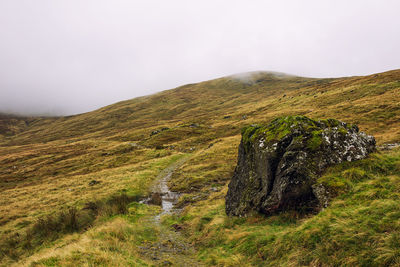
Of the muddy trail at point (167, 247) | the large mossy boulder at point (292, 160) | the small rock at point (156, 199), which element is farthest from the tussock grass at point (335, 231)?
the small rock at point (156, 199)

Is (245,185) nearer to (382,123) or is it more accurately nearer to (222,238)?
(222,238)

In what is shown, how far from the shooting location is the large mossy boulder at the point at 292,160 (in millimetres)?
9672

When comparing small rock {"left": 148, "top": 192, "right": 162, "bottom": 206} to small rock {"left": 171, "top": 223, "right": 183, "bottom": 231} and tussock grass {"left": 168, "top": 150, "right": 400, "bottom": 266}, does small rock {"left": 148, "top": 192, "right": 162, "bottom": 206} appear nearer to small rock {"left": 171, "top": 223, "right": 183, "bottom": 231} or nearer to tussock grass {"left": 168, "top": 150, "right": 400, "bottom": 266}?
small rock {"left": 171, "top": 223, "right": 183, "bottom": 231}

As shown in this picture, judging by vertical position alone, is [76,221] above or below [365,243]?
below

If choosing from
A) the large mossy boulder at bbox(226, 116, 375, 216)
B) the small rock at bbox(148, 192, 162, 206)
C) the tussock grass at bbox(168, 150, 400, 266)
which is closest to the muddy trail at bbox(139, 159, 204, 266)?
the tussock grass at bbox(168, 150, 400, 266)

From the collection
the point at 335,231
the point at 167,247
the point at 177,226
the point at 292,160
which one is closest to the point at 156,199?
the point at 177,226

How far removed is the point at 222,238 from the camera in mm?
10297

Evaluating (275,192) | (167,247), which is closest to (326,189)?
(275,192)

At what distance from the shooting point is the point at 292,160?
10422mm

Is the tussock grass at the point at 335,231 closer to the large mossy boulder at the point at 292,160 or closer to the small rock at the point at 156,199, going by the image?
the large mossy boulder at the point at 292,160

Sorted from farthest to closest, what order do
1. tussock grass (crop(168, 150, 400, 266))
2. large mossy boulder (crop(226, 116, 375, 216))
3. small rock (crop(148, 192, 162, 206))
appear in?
small rock (crop(148, 192, 162, 206))
large mossy boulder (crop(226, 116, 375, 216))
tussock grass (crop(168, 150, 400, 266))

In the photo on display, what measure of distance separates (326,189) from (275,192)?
2.24m

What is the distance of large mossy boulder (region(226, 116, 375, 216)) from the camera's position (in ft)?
31.7

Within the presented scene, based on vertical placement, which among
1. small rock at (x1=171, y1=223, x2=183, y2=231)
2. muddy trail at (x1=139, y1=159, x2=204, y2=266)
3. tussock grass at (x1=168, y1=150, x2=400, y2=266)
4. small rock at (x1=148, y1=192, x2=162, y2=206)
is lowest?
small rock at (x1=148, y1=192, x2=162, y2=206)
